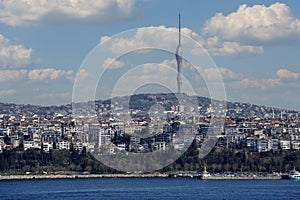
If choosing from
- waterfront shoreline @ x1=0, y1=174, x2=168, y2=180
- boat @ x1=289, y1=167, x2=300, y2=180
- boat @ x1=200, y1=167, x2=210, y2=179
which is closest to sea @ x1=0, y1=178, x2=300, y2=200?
boat @ x1=200, y1=167, x2=210, y2=179

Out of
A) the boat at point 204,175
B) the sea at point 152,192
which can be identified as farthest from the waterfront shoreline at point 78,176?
the sea at point 152,192

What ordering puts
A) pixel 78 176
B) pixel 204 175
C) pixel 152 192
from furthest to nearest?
pixel 78 176 → pixel 204 175 → pixel 152 192

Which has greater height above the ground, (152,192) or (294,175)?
(294,175)

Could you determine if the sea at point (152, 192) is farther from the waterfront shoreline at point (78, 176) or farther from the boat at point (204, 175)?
the waterfront shoreline at point (78, 176)

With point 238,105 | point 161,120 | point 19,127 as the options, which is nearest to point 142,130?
point 161,120

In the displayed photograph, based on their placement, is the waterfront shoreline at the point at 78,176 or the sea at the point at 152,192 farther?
the waterfront shoreline at the point at 78,176

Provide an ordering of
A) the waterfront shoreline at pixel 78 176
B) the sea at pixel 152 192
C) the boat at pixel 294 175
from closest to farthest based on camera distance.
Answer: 1. the sea at pixel 152 192
2. the boat at pixel 294 175
3. the waterfront shoreline at pixel 78 176

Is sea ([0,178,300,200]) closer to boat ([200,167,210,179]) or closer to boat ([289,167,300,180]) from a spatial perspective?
boat ([200,167,210,179])

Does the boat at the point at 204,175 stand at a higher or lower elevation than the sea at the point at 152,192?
higher

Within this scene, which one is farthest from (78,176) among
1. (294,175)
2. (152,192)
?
(152,192)

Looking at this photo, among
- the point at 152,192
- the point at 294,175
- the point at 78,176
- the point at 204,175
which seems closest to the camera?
the point at 152,192

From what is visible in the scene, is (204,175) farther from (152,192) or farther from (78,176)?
(152,192)

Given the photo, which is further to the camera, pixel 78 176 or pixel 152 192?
pixel 78 176
